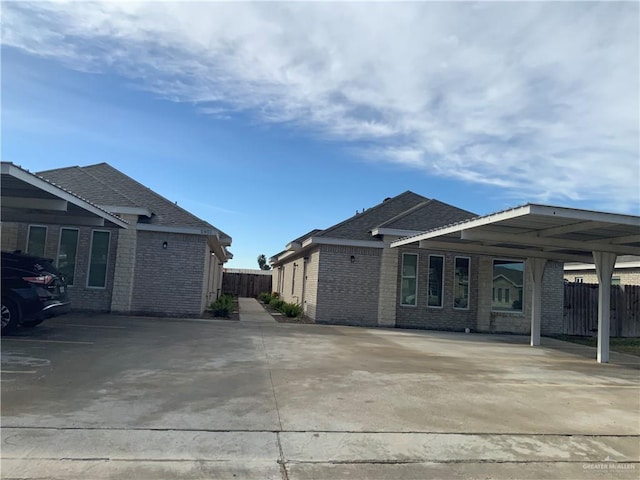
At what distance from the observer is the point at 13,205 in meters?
10.6

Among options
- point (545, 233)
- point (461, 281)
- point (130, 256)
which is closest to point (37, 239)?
point (130, 256)

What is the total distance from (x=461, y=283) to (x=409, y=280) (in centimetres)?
203

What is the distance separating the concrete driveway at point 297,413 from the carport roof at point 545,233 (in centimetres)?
288

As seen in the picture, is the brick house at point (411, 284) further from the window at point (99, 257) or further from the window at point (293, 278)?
the window at point (99, 257)

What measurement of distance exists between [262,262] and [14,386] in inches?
2815

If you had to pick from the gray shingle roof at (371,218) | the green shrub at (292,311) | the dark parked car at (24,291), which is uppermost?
the gray shingle roof at (371,218)

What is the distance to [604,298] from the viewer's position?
37.5 ft

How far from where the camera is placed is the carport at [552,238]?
8.79 meters

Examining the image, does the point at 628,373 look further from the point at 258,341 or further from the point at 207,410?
the point at 207,410

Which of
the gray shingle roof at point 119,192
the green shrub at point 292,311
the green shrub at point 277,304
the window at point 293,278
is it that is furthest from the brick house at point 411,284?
the window at point 293,278

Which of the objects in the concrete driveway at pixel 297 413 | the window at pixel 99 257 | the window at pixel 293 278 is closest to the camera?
the concrete driveway at pixel 297 413

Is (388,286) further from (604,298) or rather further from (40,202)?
(40,202)

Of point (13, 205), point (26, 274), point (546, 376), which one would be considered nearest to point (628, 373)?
point (546, 376)

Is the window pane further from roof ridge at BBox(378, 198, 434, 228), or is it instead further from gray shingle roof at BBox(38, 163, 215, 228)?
gray shingle roof at BBox(38, 163, 215, 228)
